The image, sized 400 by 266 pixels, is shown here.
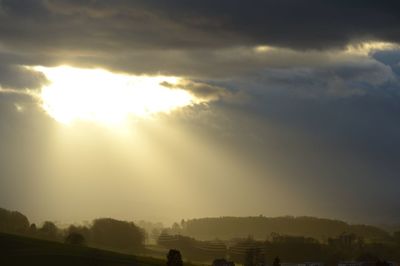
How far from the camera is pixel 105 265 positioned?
17850 centimetres

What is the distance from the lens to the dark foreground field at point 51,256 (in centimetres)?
17512

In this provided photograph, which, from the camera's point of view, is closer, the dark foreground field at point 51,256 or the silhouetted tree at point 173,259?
the silhouetted tree at point 173,259

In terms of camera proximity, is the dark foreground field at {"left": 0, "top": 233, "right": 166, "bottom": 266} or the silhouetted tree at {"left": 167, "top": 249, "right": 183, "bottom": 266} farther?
the dark foreground field at {"left": 0, "top": 233, "right": 166, "bottom": 266}

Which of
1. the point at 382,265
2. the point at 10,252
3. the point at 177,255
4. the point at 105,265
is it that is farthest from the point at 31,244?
the point at 382,265

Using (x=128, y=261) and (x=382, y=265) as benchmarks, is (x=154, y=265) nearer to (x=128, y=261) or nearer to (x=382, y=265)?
(x=128, y=261)

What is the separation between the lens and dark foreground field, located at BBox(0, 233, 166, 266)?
6895 inches

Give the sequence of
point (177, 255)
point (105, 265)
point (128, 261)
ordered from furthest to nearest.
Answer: point (128, 261), point (105, 265), point (177, 255)

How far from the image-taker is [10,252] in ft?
598

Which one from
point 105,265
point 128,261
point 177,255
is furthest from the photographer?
point 128,261

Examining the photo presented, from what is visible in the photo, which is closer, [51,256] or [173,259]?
[173,259]

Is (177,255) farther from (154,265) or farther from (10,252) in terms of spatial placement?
(10,252)

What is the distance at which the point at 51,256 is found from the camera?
184 m

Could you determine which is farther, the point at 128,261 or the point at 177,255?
the point at 128,261

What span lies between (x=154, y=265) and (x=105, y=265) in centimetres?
1462
